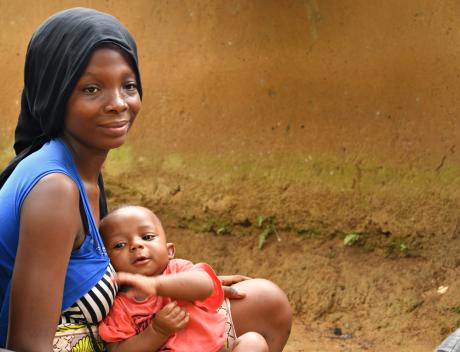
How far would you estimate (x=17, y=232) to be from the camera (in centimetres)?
280

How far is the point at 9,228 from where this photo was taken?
280cm

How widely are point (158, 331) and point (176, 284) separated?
0.55 feet

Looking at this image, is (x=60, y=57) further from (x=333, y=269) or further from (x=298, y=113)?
(x=333, y=269)

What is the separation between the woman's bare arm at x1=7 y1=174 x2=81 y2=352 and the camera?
8.74 feet

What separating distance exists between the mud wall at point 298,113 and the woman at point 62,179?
238cm

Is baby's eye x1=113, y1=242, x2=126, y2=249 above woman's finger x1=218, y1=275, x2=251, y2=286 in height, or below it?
above

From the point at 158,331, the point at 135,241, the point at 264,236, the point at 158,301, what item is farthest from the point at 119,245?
the point at 264,236

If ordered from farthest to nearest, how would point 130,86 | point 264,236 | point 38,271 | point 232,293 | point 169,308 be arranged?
point 264,236 → point 232,293 → point 130,86 → point 169,308 → point 38,271

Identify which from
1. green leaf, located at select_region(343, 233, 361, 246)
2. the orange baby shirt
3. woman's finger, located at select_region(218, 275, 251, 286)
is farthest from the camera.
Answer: green leaf, located at select_region(343, 233, 361, 246)

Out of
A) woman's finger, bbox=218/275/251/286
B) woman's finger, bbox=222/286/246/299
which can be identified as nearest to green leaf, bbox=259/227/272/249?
woman's finger, bbox=218/275/251/286

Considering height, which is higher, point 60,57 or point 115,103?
point 60,57

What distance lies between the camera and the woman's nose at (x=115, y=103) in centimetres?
288

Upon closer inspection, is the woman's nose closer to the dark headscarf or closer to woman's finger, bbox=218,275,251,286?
the dark headscarf

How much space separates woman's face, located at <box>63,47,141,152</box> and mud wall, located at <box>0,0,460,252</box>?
2.50m
